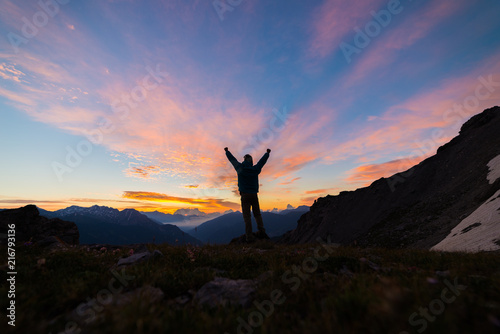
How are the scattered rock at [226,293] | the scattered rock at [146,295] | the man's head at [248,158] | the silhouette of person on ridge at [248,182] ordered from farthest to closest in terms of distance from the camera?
the man's head at [248,158] → the silhouette of person on ridge at [248,182] → the scattered rock at [226,293] → the scattered rock at [146,295]

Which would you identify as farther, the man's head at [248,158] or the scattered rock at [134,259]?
the man's head at [248,158]

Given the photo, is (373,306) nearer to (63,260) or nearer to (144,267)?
(144,267)

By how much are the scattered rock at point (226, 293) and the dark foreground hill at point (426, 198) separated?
813 inches

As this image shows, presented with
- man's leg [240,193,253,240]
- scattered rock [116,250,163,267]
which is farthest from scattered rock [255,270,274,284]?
man's leg [240,193,253,240]

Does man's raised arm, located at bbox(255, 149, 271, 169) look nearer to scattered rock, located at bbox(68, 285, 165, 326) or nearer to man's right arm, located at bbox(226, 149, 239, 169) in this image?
man's right arm, located at bbox(226, 149, 239, 169)

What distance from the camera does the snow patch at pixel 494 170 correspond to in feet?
72.4

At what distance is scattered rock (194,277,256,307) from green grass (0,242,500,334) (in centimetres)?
18

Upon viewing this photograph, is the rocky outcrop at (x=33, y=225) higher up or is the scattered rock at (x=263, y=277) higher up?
the rocky outcrop at (x=33, y=225)

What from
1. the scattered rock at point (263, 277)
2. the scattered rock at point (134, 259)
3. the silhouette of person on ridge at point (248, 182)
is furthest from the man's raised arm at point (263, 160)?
the scattered rock at point (263, 277)

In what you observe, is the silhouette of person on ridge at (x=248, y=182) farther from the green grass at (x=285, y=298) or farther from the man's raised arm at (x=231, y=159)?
the green grass at (x=285, y=298)

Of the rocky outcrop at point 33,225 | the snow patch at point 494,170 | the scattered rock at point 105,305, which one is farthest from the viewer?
the snow patch at point 494,170

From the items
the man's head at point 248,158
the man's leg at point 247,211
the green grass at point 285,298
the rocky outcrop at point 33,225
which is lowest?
the green grass at point 285,298

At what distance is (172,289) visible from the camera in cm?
383

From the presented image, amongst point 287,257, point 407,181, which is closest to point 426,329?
point 287,257
